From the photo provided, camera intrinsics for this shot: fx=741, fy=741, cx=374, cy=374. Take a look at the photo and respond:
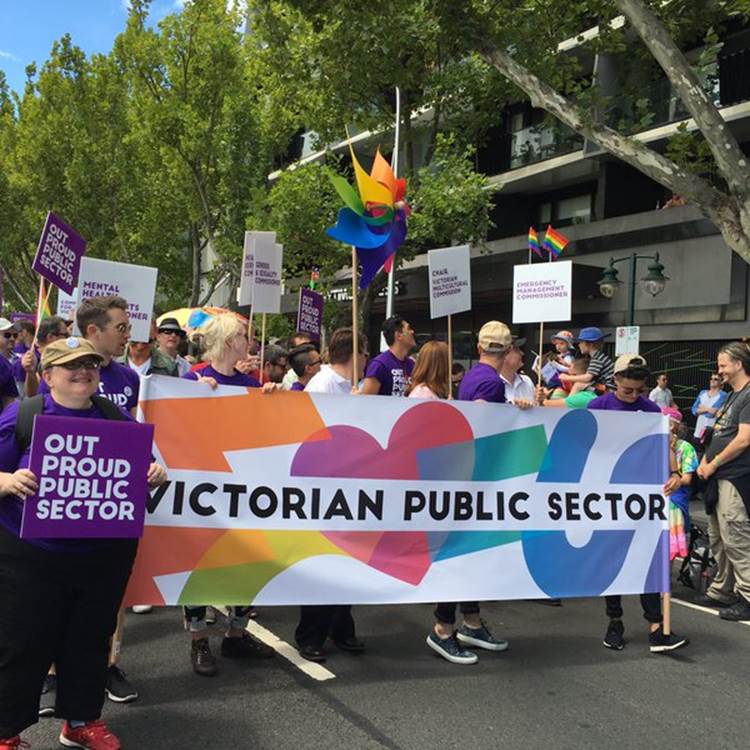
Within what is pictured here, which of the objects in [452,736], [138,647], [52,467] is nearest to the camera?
[52,467]

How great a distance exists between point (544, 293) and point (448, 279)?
0.88 meters

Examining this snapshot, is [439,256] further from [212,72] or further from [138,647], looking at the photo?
[212,72]

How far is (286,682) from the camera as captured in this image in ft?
13.5

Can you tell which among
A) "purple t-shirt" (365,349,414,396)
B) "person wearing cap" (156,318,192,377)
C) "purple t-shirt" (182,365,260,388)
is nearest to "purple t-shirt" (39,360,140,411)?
"purple t-shirt" (182,365,260,388)

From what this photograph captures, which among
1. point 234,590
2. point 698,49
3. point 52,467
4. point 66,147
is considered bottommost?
point 234,590

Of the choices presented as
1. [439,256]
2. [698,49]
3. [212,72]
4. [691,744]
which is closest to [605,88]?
[698,49]

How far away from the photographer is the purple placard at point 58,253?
6.24 m

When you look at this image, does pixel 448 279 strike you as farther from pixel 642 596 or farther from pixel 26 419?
pixel 26 419

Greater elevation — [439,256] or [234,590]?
[439,256]

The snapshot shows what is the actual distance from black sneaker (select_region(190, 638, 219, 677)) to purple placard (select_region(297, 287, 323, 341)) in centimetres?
623

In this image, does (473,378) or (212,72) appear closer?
(473,378)

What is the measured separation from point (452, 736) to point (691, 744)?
1150 millimetres

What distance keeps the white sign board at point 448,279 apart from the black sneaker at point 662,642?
293cm

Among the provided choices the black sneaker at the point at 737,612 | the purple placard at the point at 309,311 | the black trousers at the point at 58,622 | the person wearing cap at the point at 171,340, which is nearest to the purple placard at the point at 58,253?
the person wearing cap at the point at 171,340
